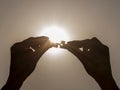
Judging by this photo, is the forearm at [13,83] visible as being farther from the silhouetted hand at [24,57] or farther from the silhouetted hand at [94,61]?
the silhouetted hand at [94,61]

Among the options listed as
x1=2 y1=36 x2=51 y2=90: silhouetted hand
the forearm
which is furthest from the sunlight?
the forearm

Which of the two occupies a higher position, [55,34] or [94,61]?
[55,34]

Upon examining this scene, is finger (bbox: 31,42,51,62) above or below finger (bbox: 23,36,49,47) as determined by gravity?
below

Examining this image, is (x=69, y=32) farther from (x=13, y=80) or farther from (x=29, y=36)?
(x=13, y=80)

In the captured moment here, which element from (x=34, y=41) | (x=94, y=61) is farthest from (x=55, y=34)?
(x=94, y=61)

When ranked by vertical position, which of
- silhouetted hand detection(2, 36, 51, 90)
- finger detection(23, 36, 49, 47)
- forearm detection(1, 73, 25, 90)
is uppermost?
finger detection(23, 36, 49, 47)

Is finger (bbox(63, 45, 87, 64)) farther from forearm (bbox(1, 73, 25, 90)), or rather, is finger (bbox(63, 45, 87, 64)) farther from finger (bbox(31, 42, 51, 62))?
forearm (bbox(1, 73, 25, 90))

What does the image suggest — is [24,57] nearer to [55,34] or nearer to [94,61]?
[55,34]
